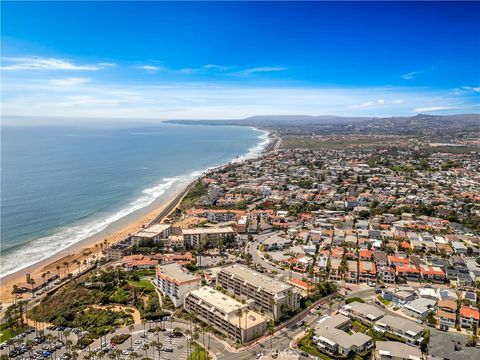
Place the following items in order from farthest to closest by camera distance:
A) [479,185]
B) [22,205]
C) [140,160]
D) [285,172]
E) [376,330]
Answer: [140,160], [285,172], [479,185], [22,205], [376,330]

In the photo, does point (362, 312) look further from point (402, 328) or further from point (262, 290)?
point (262, 290)

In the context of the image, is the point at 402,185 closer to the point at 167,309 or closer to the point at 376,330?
the point at 376,330

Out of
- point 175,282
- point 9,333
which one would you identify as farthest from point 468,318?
point 9,333

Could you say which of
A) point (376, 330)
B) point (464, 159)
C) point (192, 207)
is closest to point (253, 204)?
point (192, 207)

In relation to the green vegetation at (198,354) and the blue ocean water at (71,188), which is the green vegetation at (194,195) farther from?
the green vegetation at (198,354)

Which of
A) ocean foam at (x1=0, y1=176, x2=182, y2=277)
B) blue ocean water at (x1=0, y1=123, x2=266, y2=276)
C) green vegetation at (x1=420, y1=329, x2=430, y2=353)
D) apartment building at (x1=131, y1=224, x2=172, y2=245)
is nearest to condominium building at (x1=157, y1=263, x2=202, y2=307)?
apartment building at (x1=131, y1=224, x2=172, y2=245)

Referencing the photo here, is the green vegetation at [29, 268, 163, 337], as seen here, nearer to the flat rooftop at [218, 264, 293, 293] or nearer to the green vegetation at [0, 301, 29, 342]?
the green vegetation at [0, 301, 29, 342]
